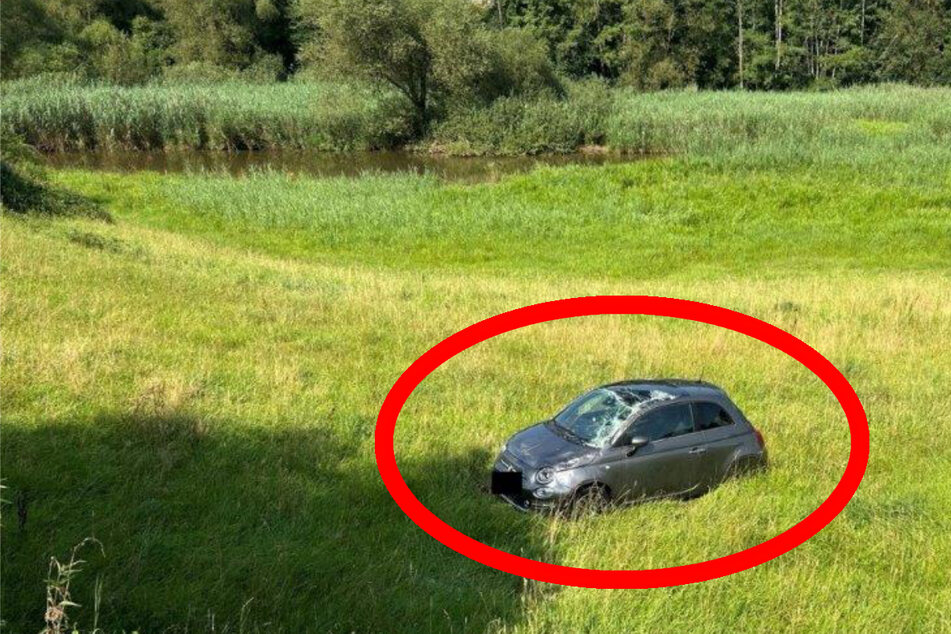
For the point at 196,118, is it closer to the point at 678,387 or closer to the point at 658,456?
the point at 678,387

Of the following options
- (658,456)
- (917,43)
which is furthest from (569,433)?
(917,43)

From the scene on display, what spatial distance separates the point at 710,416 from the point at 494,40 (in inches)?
2002

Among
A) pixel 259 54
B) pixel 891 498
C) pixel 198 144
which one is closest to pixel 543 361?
pixel 891 498

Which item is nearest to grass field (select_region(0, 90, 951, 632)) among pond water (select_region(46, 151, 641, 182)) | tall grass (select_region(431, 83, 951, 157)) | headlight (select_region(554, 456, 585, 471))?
headlight (select_region(554, 456, 585, 471))

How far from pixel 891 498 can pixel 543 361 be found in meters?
5.70

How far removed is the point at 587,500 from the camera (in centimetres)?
760

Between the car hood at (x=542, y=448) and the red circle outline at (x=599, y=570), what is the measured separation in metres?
0.87

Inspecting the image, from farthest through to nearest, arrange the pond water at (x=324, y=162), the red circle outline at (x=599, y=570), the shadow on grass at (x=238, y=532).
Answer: the pond water at (x=324, y=162) < the red circle outline at (x=599, y=570) < the shadow on grass at (x=238, y=532)

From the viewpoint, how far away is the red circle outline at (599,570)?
7055 mm

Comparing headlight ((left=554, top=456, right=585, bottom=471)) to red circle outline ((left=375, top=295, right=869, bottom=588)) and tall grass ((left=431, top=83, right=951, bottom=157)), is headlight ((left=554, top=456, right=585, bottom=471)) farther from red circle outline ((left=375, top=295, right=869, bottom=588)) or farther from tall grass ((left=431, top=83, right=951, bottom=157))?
tall grass ((left=431, top=83, right=951, bottom=157))

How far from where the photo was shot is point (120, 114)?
49.3 meters

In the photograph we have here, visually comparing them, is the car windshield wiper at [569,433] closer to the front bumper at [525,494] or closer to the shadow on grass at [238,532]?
the front bumper at [525,494]

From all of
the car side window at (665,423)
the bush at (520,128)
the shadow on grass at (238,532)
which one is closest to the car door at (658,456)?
the car side window at (665,423)

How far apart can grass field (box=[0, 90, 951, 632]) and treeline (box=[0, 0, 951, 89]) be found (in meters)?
29.3
